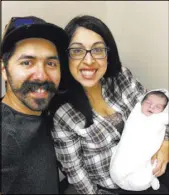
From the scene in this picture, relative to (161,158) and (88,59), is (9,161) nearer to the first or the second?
(88,59)

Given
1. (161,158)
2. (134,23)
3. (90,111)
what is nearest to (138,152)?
(161,158)

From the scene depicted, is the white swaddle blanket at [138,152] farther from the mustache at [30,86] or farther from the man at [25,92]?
the mustache at [30,86]

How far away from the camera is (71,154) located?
3.88 ft

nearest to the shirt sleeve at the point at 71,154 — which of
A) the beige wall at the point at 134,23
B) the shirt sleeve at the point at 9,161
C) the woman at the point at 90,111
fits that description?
the woman at the point at 90,111

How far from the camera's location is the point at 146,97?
49.4 inches

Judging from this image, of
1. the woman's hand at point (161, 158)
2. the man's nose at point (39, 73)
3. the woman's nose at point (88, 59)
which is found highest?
the woman's nose at point (88, 59)

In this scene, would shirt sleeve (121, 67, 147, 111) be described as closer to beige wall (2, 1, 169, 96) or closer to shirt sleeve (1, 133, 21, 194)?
beige wall (2, 1, 169, 96)

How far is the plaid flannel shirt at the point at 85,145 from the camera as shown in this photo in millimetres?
1161

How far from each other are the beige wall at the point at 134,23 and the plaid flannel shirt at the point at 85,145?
1.54 feet

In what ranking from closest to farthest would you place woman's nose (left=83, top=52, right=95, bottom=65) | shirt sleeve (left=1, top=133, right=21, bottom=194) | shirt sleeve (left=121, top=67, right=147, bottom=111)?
1. shirt sleeve (left=1, top=133, right=21, bottom=194)
2. woman's nose (left=83, top=52, right=95, bottom=65)
3. shirt sleeve (left=121, top=67, right=147, bottom=111)

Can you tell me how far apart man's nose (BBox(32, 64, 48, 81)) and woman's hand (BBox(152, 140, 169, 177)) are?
2.27 feet

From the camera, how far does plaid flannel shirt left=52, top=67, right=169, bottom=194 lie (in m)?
1.16

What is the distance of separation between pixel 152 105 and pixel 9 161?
74 cm

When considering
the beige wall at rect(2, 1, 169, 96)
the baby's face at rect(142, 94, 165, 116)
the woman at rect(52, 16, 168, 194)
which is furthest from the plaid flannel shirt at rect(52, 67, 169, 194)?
the beige wall at rect(2, 1, 169, 96)
